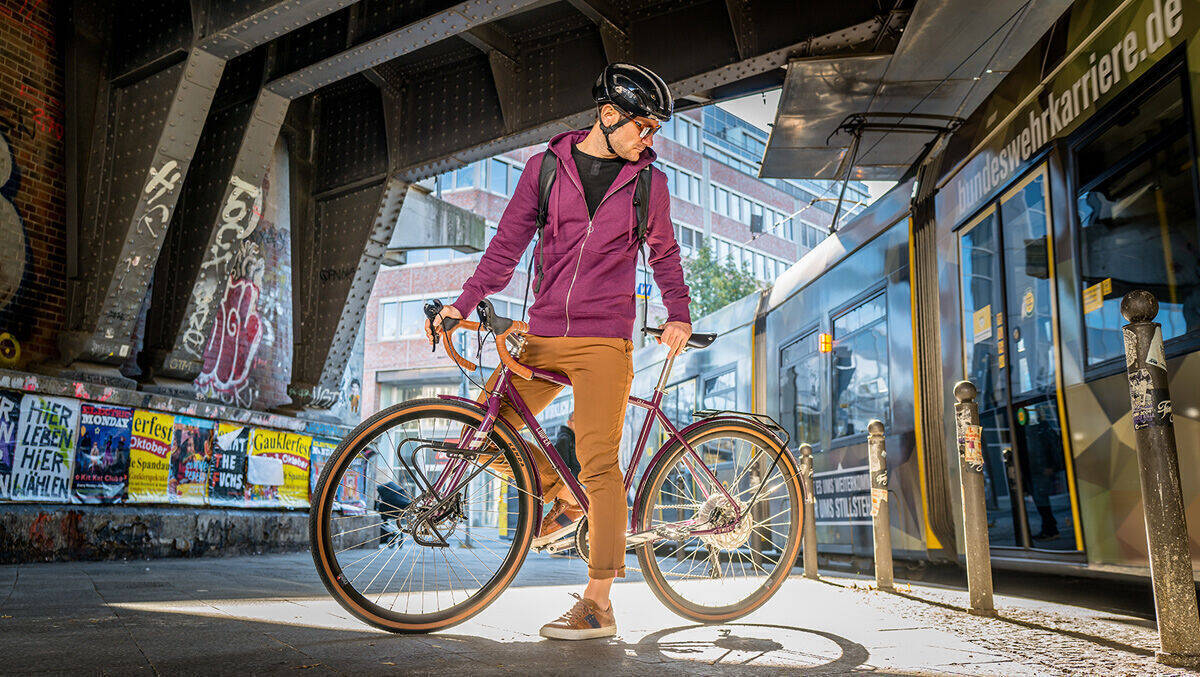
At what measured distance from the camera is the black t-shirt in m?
3.41

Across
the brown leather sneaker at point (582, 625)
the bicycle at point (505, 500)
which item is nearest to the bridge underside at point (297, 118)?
the bicycle at point (505, 500)

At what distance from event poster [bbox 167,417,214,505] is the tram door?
25.2 ft

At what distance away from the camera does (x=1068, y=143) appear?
15.0ft

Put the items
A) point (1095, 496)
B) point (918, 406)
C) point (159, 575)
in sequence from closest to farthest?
1. point (1095, 496)
2. point (159, 575)
3. point (918, 406)

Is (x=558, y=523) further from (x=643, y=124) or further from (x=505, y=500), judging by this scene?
(x=643, y=124)

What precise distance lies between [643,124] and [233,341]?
8627mm

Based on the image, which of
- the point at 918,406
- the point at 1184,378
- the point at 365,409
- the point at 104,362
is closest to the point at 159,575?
the point at 104,362

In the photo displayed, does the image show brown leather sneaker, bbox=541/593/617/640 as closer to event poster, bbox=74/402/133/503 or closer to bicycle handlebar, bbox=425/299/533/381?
bicycle handlebar, bbox=425/299/533/381

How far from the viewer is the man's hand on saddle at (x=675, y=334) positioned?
3.49 metres

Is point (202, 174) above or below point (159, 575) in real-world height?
above

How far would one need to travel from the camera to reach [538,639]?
3.02 meters

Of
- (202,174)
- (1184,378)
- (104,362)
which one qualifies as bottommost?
(1184,378)

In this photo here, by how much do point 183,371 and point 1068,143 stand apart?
26.9ft

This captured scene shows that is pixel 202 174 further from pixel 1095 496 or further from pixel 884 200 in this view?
pixel 1095 496
